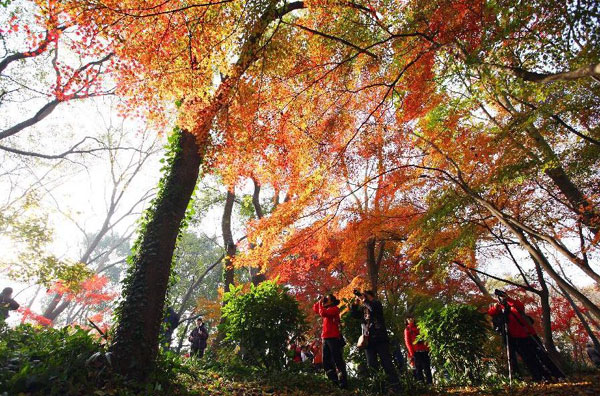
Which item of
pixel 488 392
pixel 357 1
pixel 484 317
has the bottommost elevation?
pixel 488 392

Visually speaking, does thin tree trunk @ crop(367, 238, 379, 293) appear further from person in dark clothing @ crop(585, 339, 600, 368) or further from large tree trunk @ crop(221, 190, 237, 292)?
person in dark clothing @ crop(585, 339, 600, 368)

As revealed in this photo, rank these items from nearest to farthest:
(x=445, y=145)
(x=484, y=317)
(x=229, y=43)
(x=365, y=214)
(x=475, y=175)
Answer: (x=229, y=43) → (x=484, y=317) → (x=475, y=175) → (x=445, y=145) → (x=365, y=214)

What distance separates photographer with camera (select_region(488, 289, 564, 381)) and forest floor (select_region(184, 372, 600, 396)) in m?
0.28

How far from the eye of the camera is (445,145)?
8695 mm

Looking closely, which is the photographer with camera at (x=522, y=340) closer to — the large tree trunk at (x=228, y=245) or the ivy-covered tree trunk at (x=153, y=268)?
the ivy-covered tree trunk at (x=153, y=268)

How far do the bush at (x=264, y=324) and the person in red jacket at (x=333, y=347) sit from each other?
36.4 inches

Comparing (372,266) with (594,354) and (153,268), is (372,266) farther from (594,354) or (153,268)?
(153,268)

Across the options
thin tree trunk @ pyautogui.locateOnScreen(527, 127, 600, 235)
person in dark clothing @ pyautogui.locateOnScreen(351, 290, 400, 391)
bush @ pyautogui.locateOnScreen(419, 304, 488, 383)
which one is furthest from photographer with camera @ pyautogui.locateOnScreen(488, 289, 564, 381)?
thin tree trunk @ pyautogui.locateOnScreen(527, 127, 600, 235)

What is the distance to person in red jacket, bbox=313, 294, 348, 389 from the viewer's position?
5.15 meters

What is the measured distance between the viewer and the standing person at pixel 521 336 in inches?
221

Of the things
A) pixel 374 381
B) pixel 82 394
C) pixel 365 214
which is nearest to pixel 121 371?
pixel 82 394

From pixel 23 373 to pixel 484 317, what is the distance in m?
7.88

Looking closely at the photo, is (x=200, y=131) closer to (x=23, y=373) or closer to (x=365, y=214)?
(x=23, y=373)

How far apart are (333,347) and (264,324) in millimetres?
1507
